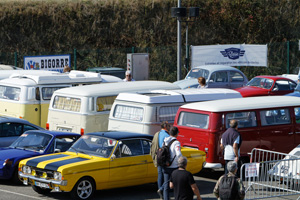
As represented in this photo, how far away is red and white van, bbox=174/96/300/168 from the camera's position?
546 inches

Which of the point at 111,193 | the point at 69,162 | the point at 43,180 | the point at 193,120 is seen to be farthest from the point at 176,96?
the point at 43,180

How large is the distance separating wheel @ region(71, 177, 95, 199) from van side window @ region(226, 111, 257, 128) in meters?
3.88

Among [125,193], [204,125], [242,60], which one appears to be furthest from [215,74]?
[125,193]

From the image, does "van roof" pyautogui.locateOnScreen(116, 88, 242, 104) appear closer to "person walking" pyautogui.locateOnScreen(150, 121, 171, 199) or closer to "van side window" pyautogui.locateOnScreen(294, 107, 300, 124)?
"van side window" pyautogui.locateOnScreen(294, 107, 300, 124)

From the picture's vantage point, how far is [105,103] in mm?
17125

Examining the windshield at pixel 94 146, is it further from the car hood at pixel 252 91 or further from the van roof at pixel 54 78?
the car hood at pixel 252 91

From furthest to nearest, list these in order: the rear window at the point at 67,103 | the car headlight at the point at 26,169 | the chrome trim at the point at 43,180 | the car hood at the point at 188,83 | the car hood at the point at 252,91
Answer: the car hood at the point at 188,83, the car hood at the point at 252,91, the rear window at the point at 67,103, the car headlight at the point at 26,169, the chrome trim at the point at 43,180

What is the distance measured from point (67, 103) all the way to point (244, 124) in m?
5.70

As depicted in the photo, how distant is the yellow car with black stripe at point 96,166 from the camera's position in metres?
11.9

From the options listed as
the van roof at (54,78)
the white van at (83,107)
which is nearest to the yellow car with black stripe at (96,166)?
the white van at (83,107)

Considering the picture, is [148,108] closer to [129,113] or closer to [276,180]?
[129,113]

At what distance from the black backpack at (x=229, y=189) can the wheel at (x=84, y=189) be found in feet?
13.1

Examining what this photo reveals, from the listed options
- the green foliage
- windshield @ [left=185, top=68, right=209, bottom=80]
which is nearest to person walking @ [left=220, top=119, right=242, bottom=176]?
windshield @ [left=185, top=68, right=209, bottom=80]

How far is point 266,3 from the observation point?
39.8m
